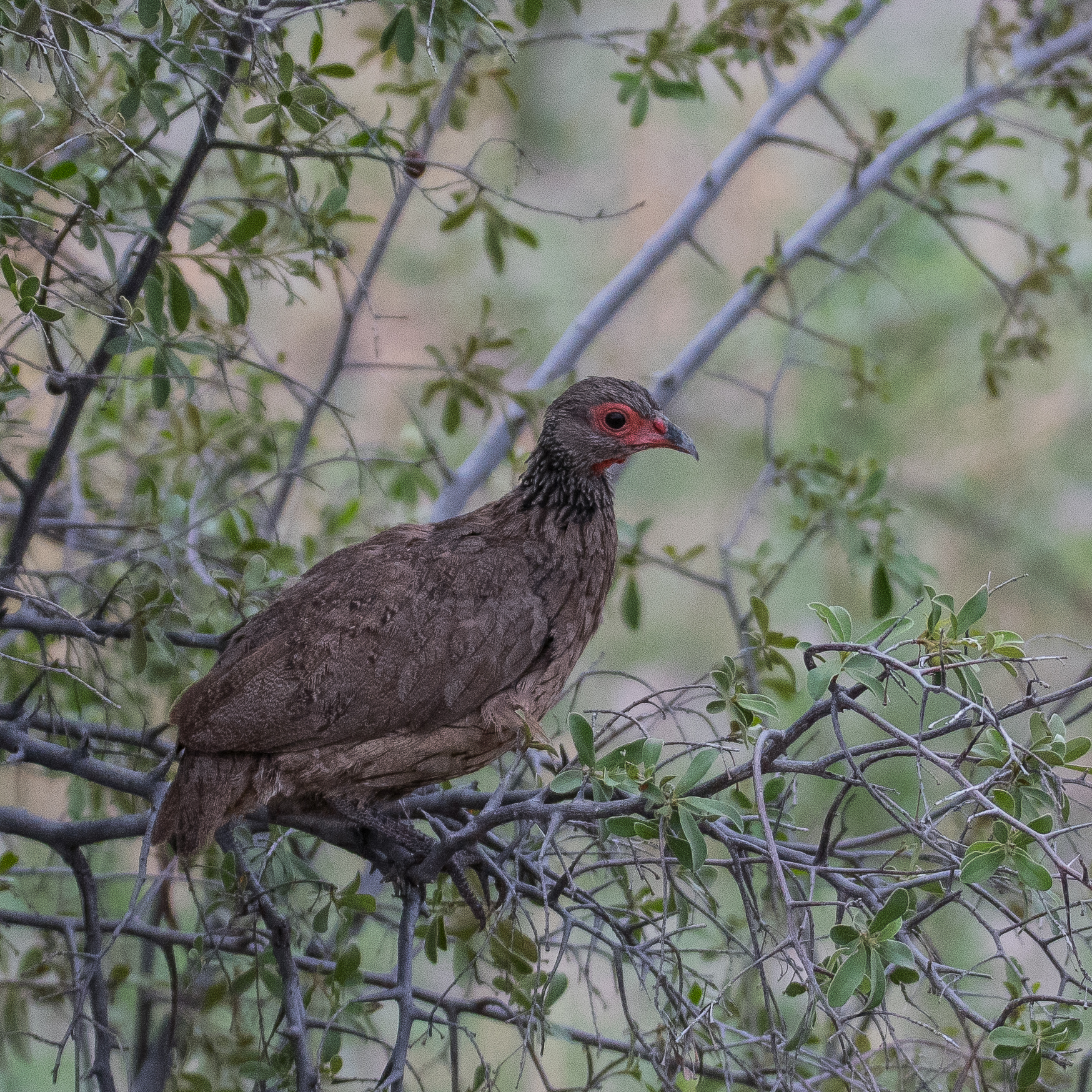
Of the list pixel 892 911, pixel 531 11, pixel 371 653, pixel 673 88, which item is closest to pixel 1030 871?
pixel 892 911

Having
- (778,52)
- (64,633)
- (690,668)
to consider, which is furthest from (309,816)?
(690,668)

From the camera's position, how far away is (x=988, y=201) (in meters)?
6.46

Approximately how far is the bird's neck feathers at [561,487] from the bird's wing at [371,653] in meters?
0.20

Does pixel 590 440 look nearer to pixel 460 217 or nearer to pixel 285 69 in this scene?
pixel 460 217

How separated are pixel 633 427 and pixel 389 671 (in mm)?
761

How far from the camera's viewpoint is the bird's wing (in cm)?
211

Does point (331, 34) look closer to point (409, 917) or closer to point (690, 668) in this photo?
point (690, 668)

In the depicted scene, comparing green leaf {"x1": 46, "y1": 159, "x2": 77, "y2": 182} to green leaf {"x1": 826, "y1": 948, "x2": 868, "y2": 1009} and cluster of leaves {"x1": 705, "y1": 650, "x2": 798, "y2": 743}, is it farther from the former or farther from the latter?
green leaf {"x1": 826, "y1": 948, "x2": 868, "y2": 1009}

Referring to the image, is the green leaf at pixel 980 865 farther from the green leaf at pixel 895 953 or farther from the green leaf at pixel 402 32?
the green leaf at pixel 402 32

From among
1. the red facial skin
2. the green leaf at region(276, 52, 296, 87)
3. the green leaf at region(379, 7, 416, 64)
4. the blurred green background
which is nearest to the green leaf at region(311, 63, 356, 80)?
the green leaf at region(379, 7, 416, 64)

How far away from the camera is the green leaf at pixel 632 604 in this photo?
303cm

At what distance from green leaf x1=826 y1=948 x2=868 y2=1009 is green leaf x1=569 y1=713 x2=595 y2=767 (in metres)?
0.41

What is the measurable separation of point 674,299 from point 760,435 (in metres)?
1.23

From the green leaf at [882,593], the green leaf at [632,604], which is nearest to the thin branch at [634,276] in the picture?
the green leaf at [632,604]
